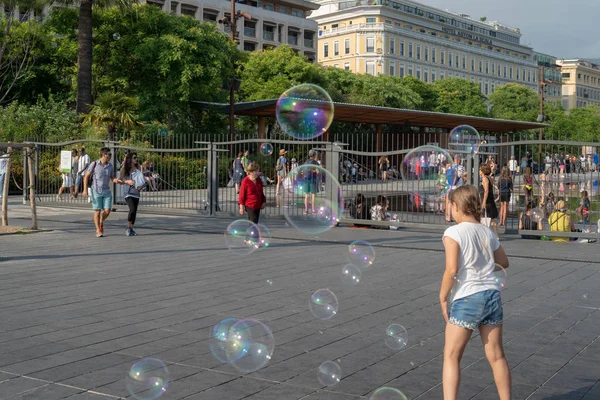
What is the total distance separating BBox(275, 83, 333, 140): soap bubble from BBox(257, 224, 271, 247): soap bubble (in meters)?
2.17

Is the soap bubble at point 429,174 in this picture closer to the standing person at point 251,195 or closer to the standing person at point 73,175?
the standing person at point 251,195

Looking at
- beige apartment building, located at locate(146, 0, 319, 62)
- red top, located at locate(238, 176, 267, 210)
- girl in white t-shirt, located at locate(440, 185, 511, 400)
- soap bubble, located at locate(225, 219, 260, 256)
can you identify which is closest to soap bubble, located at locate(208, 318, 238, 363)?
girl in white t-shirt, located at locate(440, 185, 511, 400)

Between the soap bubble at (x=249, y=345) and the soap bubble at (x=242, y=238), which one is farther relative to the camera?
the soap bubble at (x=242, y=238)

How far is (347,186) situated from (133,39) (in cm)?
2535

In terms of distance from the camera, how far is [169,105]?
39531mm

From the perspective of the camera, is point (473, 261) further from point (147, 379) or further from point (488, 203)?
point (488, 203)

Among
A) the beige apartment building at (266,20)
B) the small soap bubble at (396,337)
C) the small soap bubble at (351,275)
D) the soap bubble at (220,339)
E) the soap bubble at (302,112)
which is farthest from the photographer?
the beige apartment building at (266,20)

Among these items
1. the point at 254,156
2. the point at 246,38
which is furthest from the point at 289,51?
the point at 254,156

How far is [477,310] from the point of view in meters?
4.06

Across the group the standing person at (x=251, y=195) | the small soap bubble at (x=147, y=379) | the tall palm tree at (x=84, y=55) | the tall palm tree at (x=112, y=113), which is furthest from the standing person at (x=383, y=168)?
the tall palm tree at (x=84, y=55)

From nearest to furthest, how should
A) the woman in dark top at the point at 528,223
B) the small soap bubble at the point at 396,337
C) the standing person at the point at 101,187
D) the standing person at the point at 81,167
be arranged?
the small soap bubble at the point at 396,337 < the standing person at the point at 101,187 < the woman in dark top at the point at 528,223 < the standing person at the point at 81,167

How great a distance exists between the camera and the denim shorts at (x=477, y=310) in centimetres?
406

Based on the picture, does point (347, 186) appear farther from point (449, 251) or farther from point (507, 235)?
point (449, 251)

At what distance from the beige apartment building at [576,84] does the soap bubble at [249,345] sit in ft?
475
